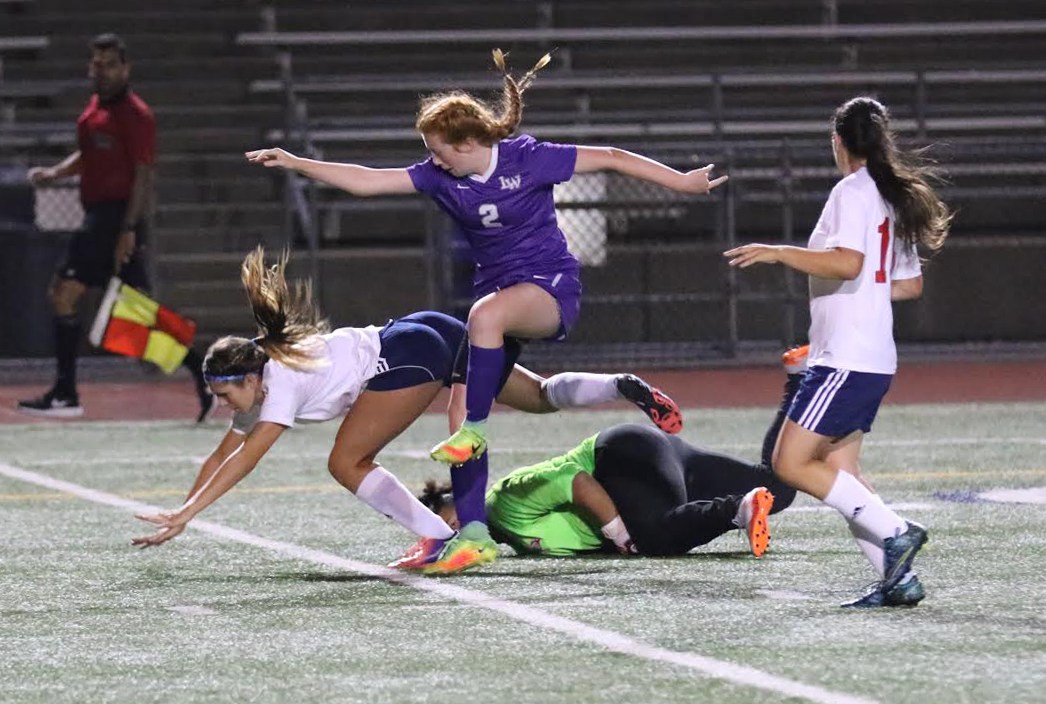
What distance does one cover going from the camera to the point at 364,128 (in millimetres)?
18281

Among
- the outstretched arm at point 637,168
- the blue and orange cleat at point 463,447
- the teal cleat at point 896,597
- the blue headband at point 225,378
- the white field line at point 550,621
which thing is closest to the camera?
the white field line at point 550,621

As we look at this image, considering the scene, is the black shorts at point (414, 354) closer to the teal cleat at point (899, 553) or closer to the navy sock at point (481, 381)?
the navy sock at point (481, 381)

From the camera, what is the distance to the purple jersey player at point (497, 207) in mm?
6988

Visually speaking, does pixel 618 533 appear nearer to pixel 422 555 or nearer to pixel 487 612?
pixel 422 555

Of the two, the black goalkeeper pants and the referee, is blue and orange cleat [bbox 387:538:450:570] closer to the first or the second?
the black goalkeeper pants

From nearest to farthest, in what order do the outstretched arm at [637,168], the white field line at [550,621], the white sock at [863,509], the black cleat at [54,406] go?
the white field line at [550,621], the white sock at [863,509], the outstretched arm at [637,168], the black cleat at [54,406]

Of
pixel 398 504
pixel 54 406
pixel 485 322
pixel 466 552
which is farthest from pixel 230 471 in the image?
pixel 54 406

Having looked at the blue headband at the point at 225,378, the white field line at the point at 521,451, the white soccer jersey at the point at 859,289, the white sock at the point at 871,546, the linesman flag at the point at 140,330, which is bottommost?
the white field line at the point at 521,451

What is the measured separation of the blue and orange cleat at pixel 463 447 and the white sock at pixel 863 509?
136 cm

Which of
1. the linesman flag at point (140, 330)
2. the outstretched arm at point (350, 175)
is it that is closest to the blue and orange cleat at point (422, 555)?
the outstretched arm at point (350, 175)

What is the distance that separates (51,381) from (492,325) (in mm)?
10383

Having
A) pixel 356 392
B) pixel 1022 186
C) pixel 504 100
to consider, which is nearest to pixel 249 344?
pixel 356 392

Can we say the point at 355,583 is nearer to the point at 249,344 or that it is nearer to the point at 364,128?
the point at 249,344

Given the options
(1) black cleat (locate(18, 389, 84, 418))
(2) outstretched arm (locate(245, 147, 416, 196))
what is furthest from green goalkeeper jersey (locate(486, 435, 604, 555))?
(1) black cleat (locate(18, 389, 84, 418))
